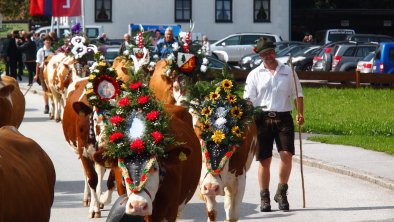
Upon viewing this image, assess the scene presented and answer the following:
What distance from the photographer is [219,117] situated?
41.0ft

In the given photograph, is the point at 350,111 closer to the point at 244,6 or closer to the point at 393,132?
the point at 393,132

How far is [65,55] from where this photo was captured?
26.4m

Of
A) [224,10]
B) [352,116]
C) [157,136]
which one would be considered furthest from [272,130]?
[224,10]


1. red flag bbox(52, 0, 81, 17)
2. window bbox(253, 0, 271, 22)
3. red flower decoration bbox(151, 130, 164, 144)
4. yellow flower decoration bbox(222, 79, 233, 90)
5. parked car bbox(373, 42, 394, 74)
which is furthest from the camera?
window bbox(253, 0, 271, 22)

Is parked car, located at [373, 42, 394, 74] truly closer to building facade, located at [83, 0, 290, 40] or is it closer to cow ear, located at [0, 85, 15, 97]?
cow ear, located at [0, 85, 15, 97]

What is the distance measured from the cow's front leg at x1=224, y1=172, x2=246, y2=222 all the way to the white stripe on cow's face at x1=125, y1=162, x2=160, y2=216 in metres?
3.13

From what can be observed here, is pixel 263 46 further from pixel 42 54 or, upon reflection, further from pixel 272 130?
pixel 42 54

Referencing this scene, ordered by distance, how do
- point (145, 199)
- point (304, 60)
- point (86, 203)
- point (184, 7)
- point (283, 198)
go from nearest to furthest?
1. point (145, 199)
2. point (283, 198)
3. point (86, 203)
4. point (304, 60)
5. point (184, 7)

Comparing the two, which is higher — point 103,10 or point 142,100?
point 103,10

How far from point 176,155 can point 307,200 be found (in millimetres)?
6067

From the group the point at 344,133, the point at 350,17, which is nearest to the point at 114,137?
the point at 344,133

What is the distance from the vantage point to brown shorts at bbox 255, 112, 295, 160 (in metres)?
14.6

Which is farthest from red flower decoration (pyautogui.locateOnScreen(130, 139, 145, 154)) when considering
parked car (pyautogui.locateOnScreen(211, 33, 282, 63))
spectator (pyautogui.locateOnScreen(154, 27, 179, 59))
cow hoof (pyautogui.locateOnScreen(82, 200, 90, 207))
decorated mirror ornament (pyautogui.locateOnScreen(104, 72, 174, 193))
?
parked car (pyautogui.locateOnScreen(211, 33, 282, 63))

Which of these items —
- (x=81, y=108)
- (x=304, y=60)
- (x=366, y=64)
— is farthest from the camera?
(x=304, y=60)
